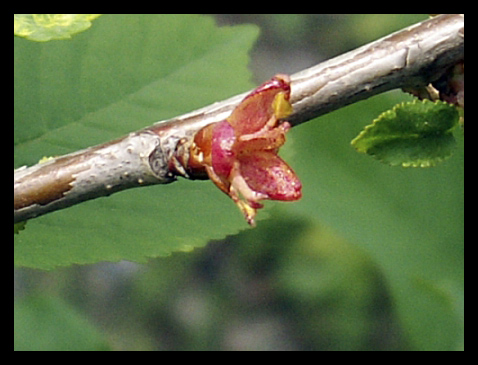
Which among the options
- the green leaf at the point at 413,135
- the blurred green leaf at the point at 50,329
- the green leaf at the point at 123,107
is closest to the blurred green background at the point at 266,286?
the blurred green leaf at the point at 50,329

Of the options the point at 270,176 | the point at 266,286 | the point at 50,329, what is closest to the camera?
the point at 270,176

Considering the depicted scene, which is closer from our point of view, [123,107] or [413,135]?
[413,135]

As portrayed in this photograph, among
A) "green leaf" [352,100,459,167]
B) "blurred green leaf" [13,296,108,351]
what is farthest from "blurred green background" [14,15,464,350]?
"green leaf" [352,100,459,167]

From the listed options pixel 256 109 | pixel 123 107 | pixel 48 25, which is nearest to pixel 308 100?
pixel 256 109

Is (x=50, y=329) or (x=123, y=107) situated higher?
(x=123, y=107)

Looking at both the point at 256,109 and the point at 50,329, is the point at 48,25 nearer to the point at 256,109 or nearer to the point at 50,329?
the point at 256,109

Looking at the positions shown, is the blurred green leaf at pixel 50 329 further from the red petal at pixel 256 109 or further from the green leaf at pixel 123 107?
the red petal at pixel 256 109

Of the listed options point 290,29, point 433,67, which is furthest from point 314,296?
point 433,67
